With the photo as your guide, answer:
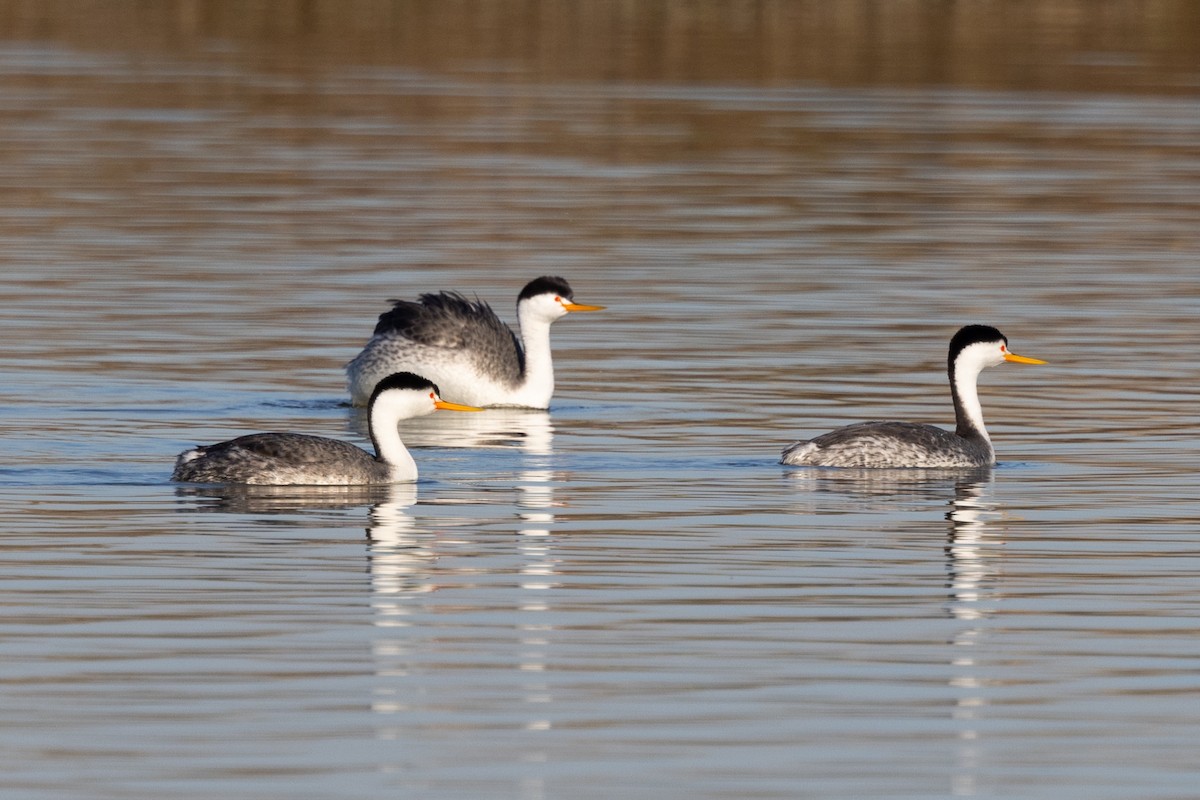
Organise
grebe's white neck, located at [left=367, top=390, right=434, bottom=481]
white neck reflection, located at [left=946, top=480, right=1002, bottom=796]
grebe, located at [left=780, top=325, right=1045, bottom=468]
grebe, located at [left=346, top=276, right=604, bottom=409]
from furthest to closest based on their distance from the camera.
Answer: grebe, located at [left=346, top=276, right=604, bottom=409]
grebe, located at [left=780, top=325, right=1045, bottom=468]
grebe's white neck, located at [left=367, top=390, right=434, bottom=481]
white neck reflection, located at [left=946, top=480, right=1002, bottom=796]

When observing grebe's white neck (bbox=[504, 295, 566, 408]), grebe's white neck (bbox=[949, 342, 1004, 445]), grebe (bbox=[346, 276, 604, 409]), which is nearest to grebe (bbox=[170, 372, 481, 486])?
grebe's white neck (bbox=[949, 342, 1004, 445])

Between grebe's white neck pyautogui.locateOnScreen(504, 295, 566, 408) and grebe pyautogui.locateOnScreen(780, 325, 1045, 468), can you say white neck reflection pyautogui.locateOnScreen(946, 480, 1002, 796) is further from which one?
grebe's white neck pyautogui.locateOnScreen(504, 295, 566, 408)

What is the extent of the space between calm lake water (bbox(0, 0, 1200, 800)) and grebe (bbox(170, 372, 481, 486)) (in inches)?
7.2

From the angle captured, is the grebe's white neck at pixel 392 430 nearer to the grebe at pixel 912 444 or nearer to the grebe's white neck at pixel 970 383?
the grebe at pixel 912 444

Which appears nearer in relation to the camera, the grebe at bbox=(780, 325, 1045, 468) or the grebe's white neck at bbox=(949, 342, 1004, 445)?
the grebe at bbox=(780, 325, 1045, 468)

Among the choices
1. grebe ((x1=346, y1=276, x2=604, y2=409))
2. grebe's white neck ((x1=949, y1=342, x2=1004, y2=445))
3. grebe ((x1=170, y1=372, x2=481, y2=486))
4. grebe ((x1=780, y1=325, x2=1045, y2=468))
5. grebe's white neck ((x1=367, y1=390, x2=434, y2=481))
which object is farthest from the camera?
grebe ((x1=346, y1=276, x2=604, y2=409))

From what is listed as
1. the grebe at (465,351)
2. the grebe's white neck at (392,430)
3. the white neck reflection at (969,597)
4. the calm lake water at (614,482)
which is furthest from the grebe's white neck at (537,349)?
the white neck reflection at (969,597)

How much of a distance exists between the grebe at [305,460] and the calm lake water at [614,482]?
0.18 meters

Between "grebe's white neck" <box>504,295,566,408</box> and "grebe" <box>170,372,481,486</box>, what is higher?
"grebe's white neck" <box>504,295,566,408</box>

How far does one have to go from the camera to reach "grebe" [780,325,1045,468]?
58.9 ft

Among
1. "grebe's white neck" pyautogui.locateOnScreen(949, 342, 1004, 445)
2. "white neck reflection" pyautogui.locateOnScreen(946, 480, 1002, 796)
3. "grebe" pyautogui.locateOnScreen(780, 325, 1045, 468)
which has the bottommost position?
"white neck reflection" pyautogui.locateOnScreen(946, 480, 1002, 796)

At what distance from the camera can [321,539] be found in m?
15.3

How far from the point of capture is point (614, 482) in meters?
17.6

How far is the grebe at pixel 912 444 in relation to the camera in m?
17.9
